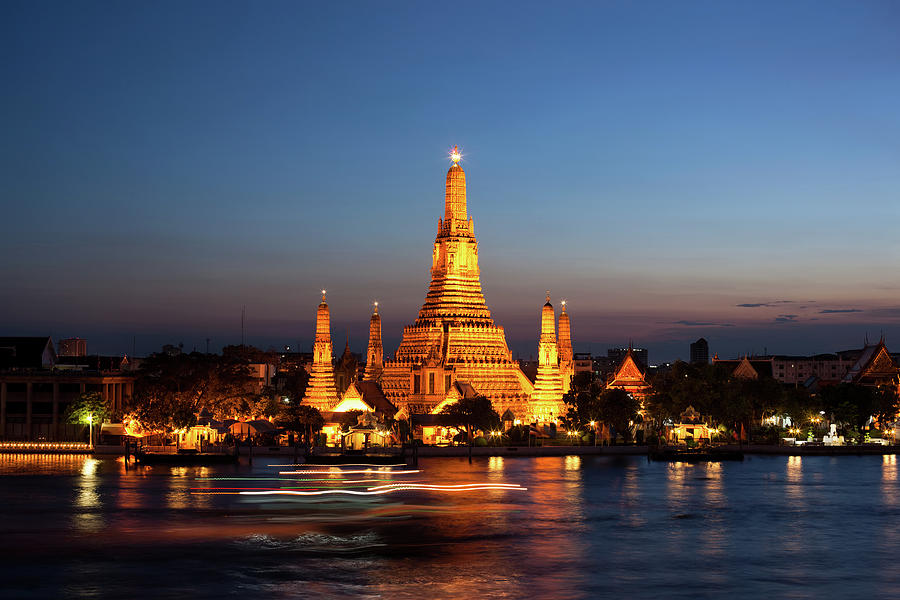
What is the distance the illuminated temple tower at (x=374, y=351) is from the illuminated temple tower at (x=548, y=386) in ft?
63.9

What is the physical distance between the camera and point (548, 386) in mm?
114750

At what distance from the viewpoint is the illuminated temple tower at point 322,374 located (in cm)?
11288

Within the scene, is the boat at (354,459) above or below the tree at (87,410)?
below

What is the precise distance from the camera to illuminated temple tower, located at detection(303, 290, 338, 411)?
112875 mm

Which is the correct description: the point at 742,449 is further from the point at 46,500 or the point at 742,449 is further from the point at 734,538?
the point at 46,500

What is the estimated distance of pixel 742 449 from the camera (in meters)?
102

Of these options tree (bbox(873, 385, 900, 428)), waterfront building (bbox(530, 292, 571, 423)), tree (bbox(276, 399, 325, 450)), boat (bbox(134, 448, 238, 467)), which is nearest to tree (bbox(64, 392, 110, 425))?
boat (bbox(134, 448, 238, 467))

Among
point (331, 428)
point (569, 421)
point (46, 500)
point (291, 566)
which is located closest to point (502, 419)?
point (569, 421)

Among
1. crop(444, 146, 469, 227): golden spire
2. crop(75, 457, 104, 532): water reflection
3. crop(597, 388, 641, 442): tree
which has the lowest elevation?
crop(75, 457, 104, 532): water reflection

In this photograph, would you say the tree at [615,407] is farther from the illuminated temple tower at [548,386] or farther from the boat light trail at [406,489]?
the boat light trail at [406,489]

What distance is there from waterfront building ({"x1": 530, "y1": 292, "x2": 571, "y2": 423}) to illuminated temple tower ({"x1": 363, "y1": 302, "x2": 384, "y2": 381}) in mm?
19485

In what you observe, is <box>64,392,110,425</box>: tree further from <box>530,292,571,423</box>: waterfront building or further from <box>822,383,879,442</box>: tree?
<box>822,383,879,442</box>: tree

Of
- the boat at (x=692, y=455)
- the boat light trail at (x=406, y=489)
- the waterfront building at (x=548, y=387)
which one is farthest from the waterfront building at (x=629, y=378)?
the boat light trail at (x=406, y=489)

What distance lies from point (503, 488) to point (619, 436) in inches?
1627
